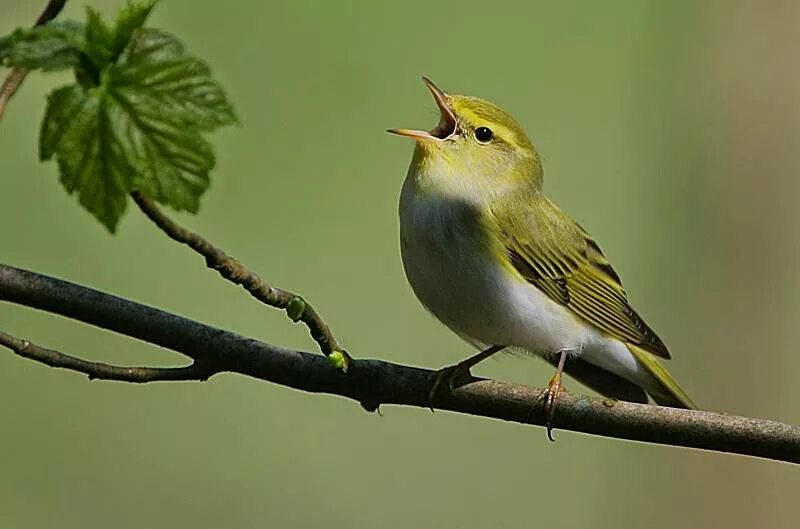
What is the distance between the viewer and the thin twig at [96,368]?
144 cm

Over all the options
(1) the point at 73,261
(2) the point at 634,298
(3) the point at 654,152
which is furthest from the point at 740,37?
(1) the point at 73,261

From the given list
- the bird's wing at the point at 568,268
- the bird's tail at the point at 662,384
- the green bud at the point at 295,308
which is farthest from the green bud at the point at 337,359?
the bird's tail at the point at 662,384

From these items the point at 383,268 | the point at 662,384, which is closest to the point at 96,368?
the point at 662,384

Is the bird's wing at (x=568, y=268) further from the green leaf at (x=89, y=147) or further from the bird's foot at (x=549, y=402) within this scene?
the green leaf at (x=89, y=147)

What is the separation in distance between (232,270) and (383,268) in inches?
132

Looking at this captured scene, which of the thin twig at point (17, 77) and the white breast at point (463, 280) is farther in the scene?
the white breast at point (463, 280)

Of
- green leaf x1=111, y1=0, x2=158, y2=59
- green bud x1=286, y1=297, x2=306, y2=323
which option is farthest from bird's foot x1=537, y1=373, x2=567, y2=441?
green leaf x1=111, y1=0, x2=158, y2=59

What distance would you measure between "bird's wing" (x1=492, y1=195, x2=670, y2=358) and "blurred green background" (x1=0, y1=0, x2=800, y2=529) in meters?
1.55

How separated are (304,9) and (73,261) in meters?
1.43

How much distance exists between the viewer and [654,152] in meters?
4.84

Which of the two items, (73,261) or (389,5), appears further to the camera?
(389,5)

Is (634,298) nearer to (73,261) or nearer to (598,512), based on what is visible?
(598,512)

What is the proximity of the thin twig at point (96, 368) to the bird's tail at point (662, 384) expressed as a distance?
1.28 m

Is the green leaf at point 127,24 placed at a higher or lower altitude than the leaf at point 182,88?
higher
